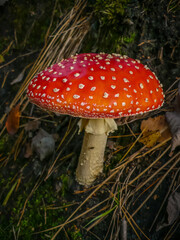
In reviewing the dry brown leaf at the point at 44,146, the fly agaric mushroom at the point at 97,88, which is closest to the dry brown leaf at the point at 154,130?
the fly agaric mushroom at the point at 97,88

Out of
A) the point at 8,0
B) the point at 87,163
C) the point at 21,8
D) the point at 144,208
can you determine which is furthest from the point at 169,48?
the point at 8,0

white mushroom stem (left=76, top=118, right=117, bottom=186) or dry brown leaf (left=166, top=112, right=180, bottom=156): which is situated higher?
dry brown leaf (left=166, top=112, right=180, bottom=156)

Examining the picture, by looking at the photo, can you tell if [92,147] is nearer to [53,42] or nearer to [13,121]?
[13,121]

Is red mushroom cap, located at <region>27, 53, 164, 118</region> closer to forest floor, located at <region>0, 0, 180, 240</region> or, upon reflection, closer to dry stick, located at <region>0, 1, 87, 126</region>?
forest floor, located at <region>0, 0, 180, 240</region>

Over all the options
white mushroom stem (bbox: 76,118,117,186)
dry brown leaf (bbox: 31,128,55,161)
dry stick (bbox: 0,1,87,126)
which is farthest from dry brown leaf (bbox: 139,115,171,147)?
dry stick (bbox: 0,1,87,126)

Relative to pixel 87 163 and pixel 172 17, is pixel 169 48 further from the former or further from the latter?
pixel 87 163

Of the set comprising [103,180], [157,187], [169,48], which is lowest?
[103,180]
